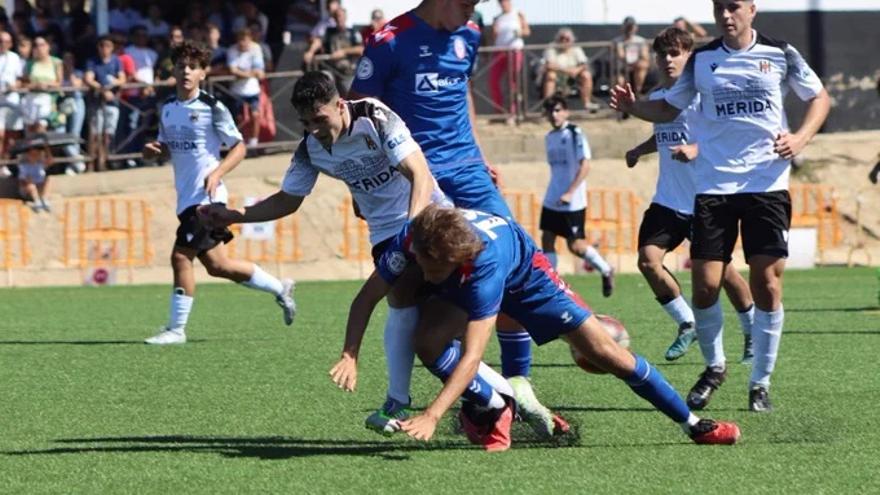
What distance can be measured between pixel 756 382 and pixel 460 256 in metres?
2.60

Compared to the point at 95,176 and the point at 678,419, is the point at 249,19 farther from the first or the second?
the point at 678,419

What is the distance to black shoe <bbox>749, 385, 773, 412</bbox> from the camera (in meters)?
9.09

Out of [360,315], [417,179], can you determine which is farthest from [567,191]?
[360,315]

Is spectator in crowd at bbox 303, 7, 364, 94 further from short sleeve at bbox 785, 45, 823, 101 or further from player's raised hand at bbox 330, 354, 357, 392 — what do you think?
player's raised hand at bbox 330, 354, 357, 392

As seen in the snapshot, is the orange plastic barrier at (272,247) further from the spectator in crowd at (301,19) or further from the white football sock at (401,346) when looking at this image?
the white football sock at (401,346)

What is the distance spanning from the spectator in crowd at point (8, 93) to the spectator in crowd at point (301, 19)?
168 inches

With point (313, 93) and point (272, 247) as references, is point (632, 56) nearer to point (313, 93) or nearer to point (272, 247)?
point (272, 247)

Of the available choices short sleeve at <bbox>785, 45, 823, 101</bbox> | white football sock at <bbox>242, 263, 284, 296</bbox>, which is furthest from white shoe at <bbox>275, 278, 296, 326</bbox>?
short sleeve at <bbox>785, 45, 823, 101</bbox>

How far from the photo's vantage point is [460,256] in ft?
23.5

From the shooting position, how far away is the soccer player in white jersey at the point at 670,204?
456 inches

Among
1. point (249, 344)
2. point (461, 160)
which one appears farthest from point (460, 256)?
point (249, 344)

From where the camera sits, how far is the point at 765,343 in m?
9.20

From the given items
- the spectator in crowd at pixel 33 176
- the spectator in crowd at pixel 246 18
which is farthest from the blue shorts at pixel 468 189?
the spectator in crowd at pixel 246 18

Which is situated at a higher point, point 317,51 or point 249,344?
point 317,51
